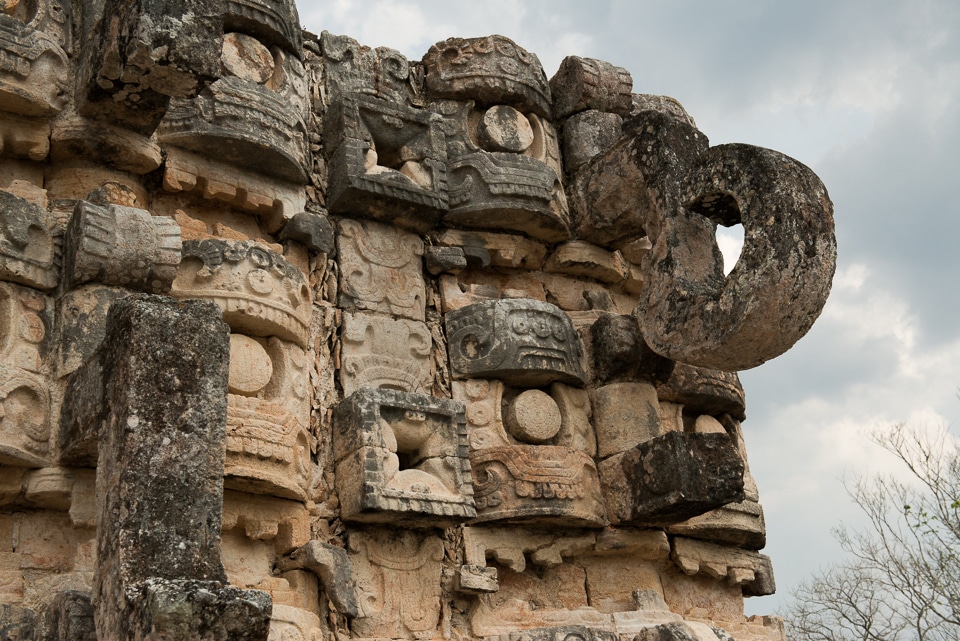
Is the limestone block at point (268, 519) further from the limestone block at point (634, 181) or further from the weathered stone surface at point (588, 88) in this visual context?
the weathered stone surface at point (588, 88)

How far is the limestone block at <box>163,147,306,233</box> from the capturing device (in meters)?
6.05

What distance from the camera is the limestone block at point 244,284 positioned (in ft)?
18.7

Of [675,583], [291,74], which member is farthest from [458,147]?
[675,583]

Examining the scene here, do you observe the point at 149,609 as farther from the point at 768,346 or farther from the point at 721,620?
the point at 721,620

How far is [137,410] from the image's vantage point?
4230 millimetres

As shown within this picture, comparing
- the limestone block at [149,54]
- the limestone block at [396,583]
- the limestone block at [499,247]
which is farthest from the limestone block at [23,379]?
the limestone block at [499,247]

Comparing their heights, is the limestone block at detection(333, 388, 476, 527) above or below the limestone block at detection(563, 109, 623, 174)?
below

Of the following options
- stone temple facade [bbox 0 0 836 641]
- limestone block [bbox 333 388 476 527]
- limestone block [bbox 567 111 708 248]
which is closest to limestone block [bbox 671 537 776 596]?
stone temple facade [bbox 0 0 836 641]

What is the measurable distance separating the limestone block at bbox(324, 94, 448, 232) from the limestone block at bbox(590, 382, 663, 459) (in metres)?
1.40

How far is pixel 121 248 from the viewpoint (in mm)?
5289

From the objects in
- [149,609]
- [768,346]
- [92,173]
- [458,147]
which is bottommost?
[149,609]

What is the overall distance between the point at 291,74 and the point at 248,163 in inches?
25.9

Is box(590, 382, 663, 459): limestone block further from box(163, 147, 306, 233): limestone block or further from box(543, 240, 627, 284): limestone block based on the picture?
box(163, 147, 306, 233): limestone block

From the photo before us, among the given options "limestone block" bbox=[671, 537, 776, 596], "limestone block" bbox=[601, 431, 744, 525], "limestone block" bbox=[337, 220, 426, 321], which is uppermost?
"limestone block" bbox=[337, 220, 426, 321]
